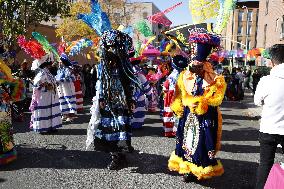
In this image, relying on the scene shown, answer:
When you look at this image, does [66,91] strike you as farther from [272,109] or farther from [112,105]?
[272,109]

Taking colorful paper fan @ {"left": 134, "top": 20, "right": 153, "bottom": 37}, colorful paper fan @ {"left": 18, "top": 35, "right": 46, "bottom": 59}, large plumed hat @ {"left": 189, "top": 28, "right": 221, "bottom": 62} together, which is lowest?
large plumed hat @ {"left": 189, "top": 28, "right": 221, "bottom": 62}

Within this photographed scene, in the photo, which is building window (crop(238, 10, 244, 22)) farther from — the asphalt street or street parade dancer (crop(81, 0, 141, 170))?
street parade dancer (crop(81, 0, 141, 170))

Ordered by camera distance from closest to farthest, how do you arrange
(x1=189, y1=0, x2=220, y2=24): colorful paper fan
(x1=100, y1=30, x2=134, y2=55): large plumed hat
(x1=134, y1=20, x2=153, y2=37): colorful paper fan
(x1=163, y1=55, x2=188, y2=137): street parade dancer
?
(x1=100, y1=30, x2=134, y2=55): large plumed hat
(x1=189, y1=0, x2=220, y2=24): colorful paper fan
(x1=163, y1=55, x2=188, y2=137): street parade dancer
(x1=134, y1=20, x2=153, y2=37): colorful paper fan

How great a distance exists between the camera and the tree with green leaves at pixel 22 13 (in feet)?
61.9

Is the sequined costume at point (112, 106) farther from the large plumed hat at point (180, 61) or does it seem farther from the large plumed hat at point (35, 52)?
the large plumed hat at point (35, 52)

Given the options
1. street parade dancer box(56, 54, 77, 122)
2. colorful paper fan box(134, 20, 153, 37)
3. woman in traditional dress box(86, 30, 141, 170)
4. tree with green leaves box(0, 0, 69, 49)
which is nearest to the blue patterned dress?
woman in traditional dress box(86, 30, 141, 170)

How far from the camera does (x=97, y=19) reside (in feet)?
19.0

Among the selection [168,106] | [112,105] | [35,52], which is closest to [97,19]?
[112,105]

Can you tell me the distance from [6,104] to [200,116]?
3.22 m

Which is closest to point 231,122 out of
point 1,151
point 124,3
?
point 1,151

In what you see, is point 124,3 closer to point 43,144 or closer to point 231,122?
point 231,122

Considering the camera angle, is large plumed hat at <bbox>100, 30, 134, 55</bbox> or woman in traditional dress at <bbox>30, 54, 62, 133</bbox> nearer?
large plumed hat at <bbox>100, 30, 134, 55</bbox>

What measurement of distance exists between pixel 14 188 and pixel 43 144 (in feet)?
8.24

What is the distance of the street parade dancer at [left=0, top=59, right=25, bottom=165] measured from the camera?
5.69 meters
